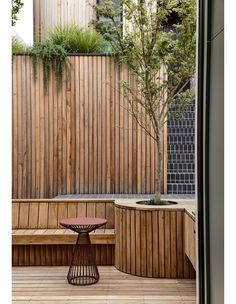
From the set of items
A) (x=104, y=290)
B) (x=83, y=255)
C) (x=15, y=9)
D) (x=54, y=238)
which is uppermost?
(x=15, y=9)

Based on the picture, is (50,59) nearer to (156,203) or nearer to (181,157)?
(181,157)

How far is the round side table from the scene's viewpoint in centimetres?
516

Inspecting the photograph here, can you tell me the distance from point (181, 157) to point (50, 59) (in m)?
2.27

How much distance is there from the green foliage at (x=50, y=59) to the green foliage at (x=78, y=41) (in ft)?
0.83

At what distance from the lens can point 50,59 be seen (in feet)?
23.0

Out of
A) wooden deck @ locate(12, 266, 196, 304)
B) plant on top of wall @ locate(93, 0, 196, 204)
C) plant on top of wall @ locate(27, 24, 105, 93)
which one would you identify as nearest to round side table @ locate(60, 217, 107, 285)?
wooden deck @ locate(12, 266, 196, 304)

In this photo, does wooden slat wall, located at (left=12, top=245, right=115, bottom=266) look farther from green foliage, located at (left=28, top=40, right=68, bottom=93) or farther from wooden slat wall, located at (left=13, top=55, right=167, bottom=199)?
green foliage, located at (left=28, top=40, right=68, bottom=93)

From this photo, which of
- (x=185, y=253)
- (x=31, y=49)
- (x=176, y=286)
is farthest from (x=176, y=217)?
(x=31, y=49)

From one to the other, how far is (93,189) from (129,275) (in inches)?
72.5

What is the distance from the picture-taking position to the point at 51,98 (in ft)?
23.0

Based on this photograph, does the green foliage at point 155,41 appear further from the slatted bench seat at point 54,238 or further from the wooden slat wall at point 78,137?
the slatted bench seat at point 54,238

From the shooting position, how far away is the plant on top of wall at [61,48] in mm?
7000

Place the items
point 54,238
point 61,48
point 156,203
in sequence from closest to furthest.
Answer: point 156,203 < point 54,238 < point 61,48

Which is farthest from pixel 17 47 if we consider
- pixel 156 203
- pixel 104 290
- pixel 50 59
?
pixel 104 290
